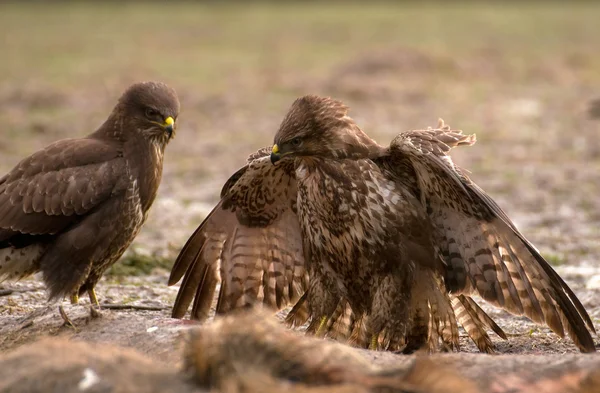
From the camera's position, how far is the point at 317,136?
6.27 meters

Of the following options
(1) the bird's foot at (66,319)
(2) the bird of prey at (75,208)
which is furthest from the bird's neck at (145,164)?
(1) the bird's foot at (66,319)

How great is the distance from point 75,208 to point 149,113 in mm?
822

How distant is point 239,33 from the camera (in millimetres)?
30688

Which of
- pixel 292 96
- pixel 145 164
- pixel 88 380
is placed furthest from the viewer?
pixel 292 96

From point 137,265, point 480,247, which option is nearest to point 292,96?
point 137,265

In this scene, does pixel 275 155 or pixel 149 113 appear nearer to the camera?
pixel 275 155

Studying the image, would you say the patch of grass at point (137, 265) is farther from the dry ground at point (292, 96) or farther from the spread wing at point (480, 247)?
the spread wing at point (480, 247)

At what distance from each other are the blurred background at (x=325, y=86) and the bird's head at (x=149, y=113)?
204 centimetres

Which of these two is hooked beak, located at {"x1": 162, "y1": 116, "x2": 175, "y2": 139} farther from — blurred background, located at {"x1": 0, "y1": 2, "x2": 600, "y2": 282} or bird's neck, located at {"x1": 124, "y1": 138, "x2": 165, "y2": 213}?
blurred background, located at {"x1": 0, "y1": 2, "x2": 600, "y2": 282}

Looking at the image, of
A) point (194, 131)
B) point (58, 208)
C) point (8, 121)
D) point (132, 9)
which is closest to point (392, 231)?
point (58, 208)

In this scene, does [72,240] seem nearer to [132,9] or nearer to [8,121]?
[8,121]

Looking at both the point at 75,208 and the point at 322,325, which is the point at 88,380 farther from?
the point at 322,325

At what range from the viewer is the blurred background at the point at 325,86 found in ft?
38.3

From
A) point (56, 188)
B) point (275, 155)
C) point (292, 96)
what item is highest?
point (292, 96)
